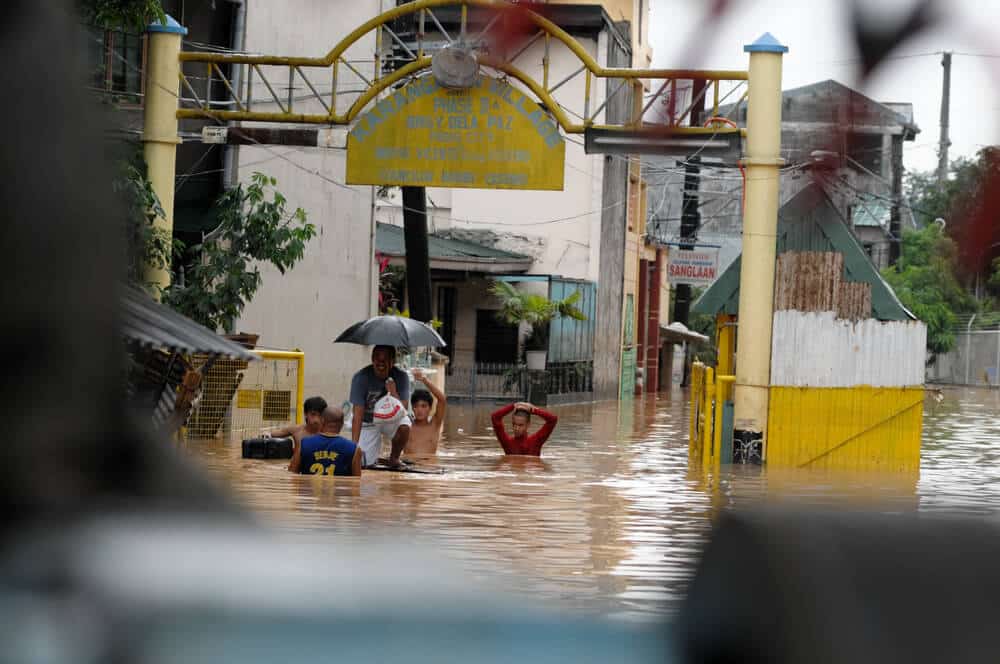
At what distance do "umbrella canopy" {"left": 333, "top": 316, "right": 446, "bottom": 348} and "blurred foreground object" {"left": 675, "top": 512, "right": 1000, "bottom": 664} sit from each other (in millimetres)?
13136

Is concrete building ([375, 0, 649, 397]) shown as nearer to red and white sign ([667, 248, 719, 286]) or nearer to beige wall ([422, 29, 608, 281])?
beige wall ([422, 29, 608, 281])

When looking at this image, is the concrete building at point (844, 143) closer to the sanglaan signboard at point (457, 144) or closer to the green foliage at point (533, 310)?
the sanglaan signboard at point (457, 144)

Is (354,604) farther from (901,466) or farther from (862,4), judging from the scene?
(901,466)

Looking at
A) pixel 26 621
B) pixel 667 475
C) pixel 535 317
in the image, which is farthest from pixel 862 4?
pixel 535 317

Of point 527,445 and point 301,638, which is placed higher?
point 301,638

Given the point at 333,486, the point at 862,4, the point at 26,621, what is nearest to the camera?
the point at 26,621

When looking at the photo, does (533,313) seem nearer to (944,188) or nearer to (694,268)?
(694,268)

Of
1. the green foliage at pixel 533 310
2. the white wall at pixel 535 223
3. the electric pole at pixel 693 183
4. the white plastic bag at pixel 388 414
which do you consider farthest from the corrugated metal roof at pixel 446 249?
the electric pole at pixel 693 183

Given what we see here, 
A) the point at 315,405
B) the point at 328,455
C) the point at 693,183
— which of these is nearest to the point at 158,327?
the point at 693,183

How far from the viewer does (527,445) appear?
1414cm

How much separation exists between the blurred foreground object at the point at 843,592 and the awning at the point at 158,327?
0.23 metres

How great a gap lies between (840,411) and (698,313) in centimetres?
221

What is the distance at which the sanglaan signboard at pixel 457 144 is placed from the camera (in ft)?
46.3

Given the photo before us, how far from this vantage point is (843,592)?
50cm
